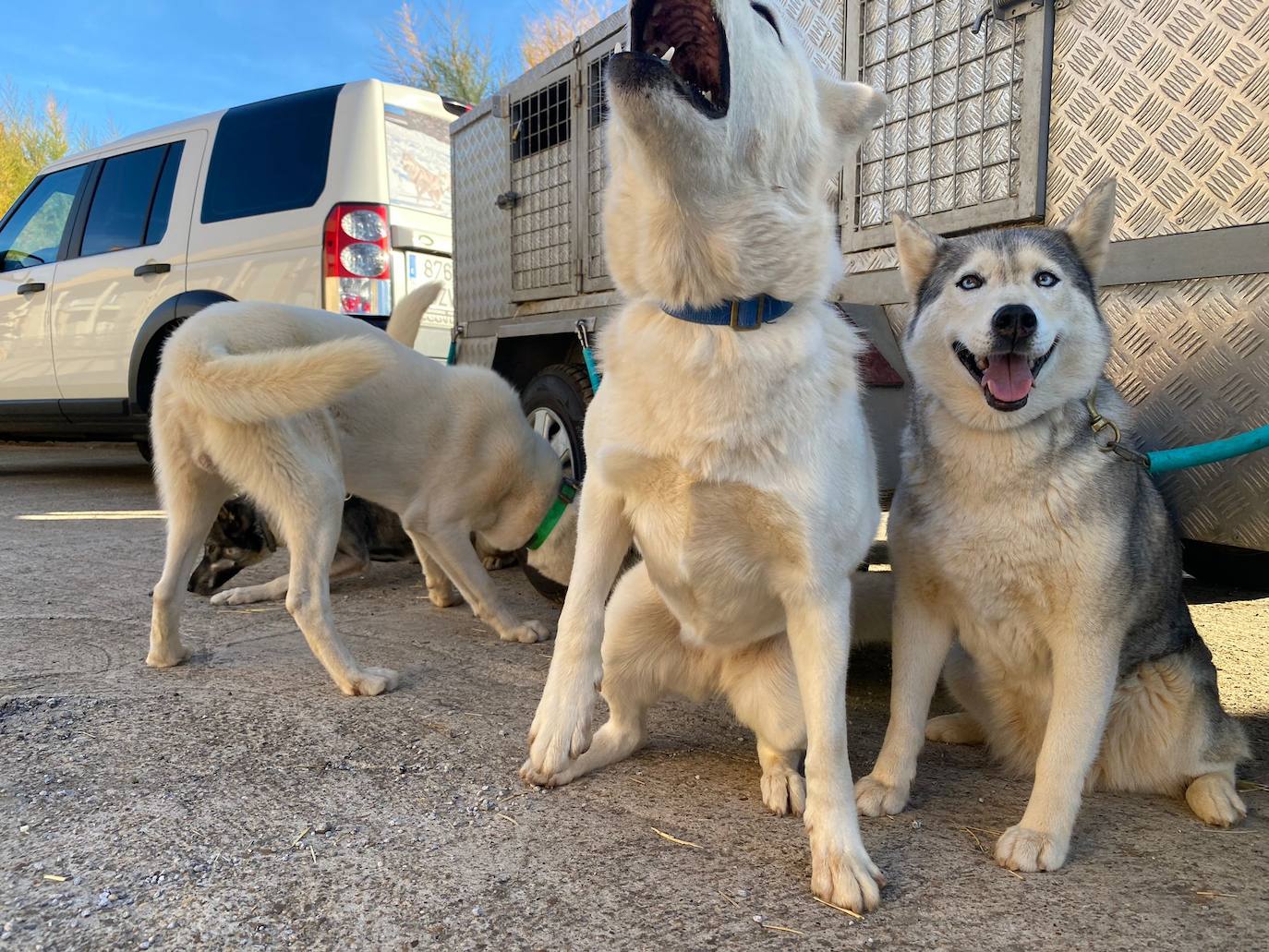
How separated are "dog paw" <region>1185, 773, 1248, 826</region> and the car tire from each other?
79 cm

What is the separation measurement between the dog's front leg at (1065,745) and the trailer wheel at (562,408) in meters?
2.64

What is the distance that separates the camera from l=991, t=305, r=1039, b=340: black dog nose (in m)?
1.85

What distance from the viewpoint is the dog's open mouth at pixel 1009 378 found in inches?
74.0

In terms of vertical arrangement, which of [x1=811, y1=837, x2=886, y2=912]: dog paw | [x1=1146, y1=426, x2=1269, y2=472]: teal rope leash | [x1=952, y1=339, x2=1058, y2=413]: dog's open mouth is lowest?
[x1=811, y1=837, x2=886, y2=912]: dog paw

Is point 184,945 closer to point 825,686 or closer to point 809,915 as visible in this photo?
point 809,915

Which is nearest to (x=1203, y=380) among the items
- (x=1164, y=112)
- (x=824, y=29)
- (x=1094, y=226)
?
(x=1094, y=226)

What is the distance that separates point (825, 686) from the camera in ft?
5.71

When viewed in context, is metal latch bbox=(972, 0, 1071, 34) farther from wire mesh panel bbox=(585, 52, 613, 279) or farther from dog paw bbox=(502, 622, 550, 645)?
dog paw bbox=(502, 622, 550, 645)

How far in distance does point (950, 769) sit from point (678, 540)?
1176 millimetres

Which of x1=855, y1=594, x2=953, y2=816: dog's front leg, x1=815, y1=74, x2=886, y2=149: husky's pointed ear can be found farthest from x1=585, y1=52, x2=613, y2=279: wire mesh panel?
x1=855, y1=594, x2=953, y2=816: dog's front leg

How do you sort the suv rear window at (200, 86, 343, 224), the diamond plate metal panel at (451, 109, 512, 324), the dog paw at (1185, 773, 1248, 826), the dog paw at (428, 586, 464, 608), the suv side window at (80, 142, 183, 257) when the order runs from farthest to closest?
1. the suv side window at (80, 142, 183, 257)
2. the suv rear window at (200, 86, 343, 224)
3. the diamond plate metal panel at (451, 109, 512, 324)
4. the dog paw at (428, 586, 464, 608)
5. the dog paw at (1185, 773, 1248, 826)

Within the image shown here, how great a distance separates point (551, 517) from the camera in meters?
3.81

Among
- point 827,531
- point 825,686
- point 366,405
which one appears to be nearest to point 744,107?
point 827,531

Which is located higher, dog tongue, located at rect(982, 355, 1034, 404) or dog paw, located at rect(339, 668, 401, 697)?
dog tongue, located at rect(982, 355, 1034, 404)
